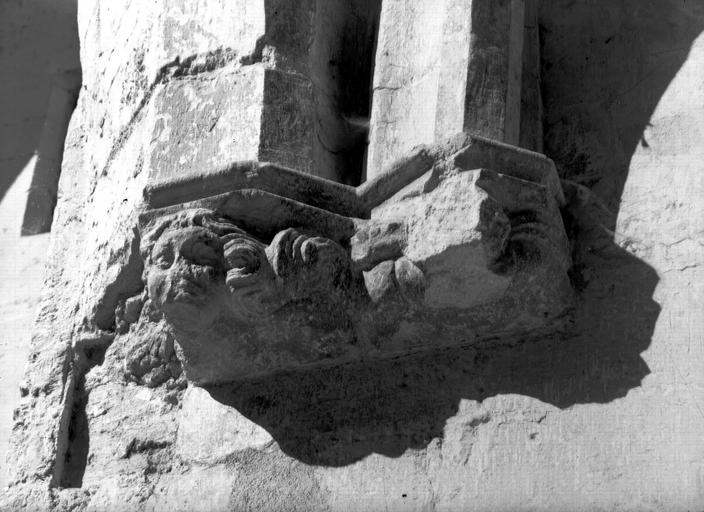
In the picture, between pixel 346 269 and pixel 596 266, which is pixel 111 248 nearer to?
pixel 346 269

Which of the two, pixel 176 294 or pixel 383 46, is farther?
pixel 383 46

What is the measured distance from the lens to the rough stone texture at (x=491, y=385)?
2.53 meters

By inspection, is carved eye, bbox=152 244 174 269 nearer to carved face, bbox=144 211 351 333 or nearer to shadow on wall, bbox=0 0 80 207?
carved face, bbox=144 211 351 333

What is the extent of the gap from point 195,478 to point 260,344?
0.91 ft

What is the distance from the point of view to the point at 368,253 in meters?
2.62

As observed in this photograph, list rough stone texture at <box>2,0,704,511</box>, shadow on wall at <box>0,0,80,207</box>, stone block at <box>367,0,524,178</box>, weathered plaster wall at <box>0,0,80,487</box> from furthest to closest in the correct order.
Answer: shadow on wall at <box>0,0,80,207</box>
weathered plaster wall at <box>0,0,80,487</box>
stone block at <box>367,0,524,178</box>
rough stone texture at <box>2,0,704,511</box>

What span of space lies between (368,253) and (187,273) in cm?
32

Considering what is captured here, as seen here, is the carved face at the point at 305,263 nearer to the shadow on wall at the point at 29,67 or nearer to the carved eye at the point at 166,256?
the carved eye at the point at 166,256

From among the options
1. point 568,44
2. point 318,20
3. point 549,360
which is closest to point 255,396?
point 549,360

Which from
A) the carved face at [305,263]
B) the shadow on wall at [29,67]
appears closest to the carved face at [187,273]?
the carved face at [305,263]

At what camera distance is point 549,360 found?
2.64 metres

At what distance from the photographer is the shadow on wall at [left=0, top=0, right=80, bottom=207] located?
4.05 meters

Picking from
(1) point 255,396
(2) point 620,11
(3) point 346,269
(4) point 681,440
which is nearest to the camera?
(4) point 681,440

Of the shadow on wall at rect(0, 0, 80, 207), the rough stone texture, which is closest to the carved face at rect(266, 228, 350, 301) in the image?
the rough stone texture
